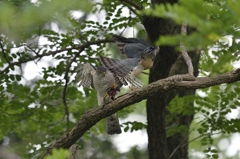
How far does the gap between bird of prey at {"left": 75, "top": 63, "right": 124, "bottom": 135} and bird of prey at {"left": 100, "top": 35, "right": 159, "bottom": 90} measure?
0.86 feet

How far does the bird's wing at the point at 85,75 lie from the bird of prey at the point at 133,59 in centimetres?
49

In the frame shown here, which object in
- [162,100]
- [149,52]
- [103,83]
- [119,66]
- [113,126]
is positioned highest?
[149,52]

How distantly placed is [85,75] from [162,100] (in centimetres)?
95

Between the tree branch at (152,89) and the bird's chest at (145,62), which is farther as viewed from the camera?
the bird's chest at (145,62)

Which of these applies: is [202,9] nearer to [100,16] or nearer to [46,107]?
[46,107]

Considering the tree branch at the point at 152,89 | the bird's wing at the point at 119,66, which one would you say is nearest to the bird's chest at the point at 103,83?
the bird's wing at the point at 119,66

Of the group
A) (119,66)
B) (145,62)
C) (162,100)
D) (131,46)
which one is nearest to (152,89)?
(119,66)

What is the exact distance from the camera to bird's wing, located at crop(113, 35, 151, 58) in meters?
4.64

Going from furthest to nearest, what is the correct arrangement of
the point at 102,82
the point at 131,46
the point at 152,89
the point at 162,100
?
the point at 162,100 < the point at 102,82 < the point at 131,46 < the point at 152,89

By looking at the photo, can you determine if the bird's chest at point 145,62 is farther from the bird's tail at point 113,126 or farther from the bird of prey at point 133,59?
Result: the bird's tail at point 113,126

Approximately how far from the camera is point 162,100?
546 centimetres

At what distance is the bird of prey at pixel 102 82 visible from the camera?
16.0 feet

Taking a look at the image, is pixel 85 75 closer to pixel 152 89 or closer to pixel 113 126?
pixel 113 126

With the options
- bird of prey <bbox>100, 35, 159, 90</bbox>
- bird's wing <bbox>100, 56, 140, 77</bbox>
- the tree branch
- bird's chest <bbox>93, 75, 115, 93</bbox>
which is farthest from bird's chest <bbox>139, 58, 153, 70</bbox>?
the tree branch
